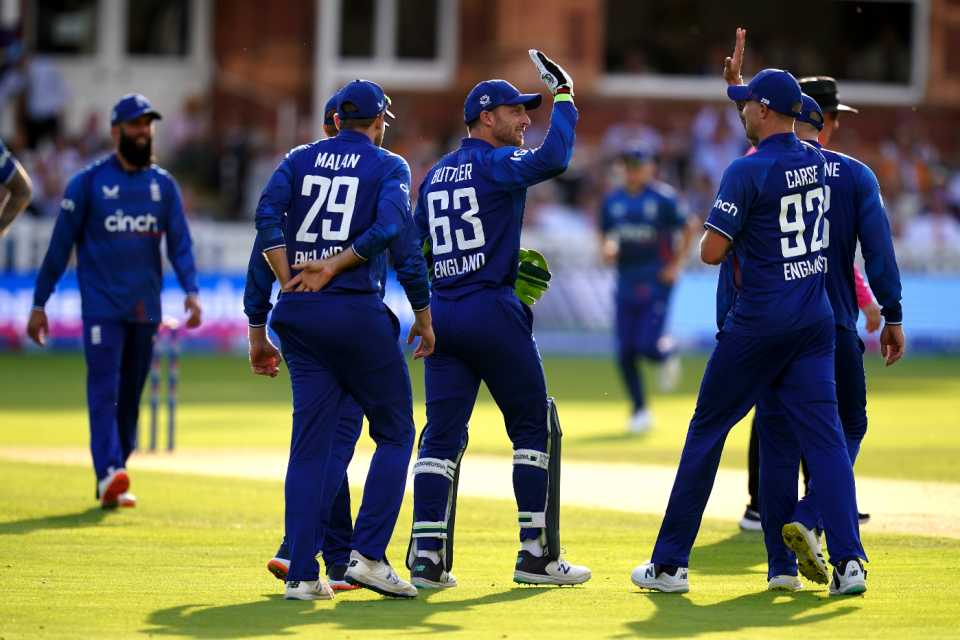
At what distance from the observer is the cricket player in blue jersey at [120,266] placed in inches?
477

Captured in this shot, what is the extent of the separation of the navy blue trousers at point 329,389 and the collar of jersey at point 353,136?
73cm

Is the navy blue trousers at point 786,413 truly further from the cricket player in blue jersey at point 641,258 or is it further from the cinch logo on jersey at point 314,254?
the cricket player in blue jersey at point 641,258

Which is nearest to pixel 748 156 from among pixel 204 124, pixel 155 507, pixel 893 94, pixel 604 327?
pixel 155 507

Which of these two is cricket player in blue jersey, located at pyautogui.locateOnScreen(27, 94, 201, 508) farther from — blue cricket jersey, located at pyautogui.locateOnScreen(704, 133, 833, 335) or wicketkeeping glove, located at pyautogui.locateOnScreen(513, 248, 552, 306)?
blue cricket jersey, located at pyautogui.locateOnScreen(704, 133, 833, 335)

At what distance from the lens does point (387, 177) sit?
8.62 m

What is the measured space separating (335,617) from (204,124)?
24330 millimetres

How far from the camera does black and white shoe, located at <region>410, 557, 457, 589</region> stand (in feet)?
29.9

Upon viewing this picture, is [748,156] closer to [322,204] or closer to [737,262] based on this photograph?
[737,262]

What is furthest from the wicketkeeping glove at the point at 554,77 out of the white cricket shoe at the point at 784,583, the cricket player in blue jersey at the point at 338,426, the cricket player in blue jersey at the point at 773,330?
the white cricket shoe at the point at 784,583

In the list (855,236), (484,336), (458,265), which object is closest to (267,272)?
(458,265)

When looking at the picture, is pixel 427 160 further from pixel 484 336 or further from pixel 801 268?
pixel 801 268

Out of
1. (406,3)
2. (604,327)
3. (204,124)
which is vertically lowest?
(604,327)

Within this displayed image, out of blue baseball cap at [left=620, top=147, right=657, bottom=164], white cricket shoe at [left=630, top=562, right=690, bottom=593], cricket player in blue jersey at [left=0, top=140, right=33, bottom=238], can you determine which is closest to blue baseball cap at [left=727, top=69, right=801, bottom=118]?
white cricket shoe at [left=630, top=562, right=690, bottom=593]

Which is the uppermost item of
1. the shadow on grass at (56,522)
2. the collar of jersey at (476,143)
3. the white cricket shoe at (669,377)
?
the collar of jersey at (476,143)
